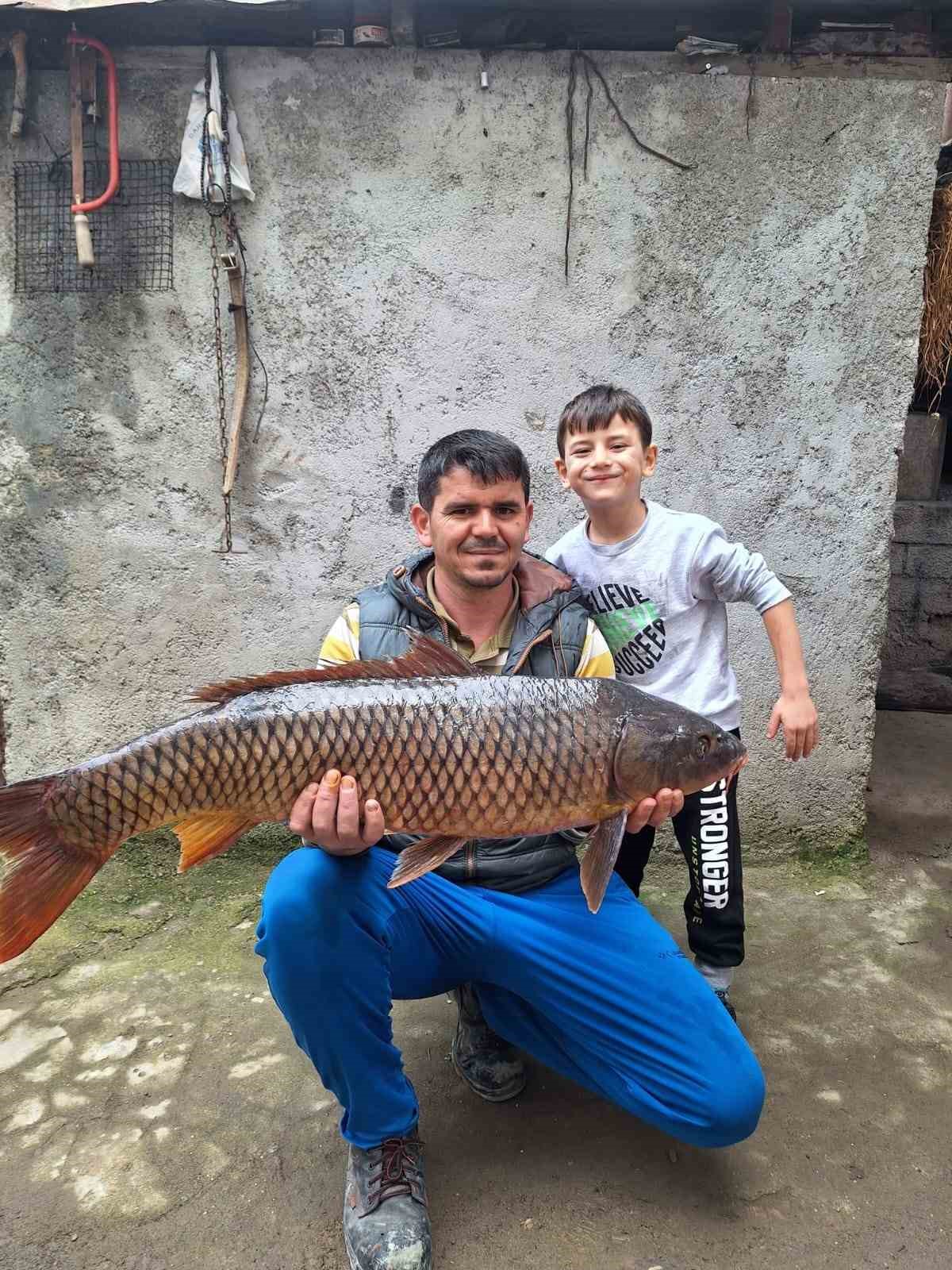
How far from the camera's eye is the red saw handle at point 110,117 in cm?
331

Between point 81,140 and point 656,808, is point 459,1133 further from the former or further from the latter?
point 81,140

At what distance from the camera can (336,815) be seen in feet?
6.23

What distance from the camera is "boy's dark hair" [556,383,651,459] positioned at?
266 centimetres

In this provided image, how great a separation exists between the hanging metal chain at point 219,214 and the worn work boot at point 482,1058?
2098 millimetres

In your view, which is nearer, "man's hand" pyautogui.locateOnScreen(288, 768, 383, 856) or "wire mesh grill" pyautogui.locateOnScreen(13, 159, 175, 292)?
"man's hand" pyautogui.locateOnScreen(288, 768, 383, 856)

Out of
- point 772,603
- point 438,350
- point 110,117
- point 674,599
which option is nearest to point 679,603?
point 674,599

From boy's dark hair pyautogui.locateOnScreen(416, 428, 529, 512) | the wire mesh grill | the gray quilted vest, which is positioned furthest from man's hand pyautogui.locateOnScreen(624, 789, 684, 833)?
the wire mesh grill

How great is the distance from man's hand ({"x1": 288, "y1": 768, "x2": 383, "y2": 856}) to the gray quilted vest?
0.37m

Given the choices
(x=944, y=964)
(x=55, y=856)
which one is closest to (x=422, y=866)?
(x=55, y=856)

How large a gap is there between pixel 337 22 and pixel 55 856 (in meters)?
3.20

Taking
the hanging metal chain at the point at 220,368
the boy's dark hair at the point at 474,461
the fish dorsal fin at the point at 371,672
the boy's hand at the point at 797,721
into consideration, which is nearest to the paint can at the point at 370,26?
the hanging metal chain at the point at 220,368

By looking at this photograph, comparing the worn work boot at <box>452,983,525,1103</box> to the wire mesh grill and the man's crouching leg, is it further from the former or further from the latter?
the wire mesh grill

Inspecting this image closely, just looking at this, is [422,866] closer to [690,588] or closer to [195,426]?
[690,588]

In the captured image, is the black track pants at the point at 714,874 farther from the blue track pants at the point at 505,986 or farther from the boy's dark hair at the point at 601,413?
the boy's dark hair at the point at 601,413
